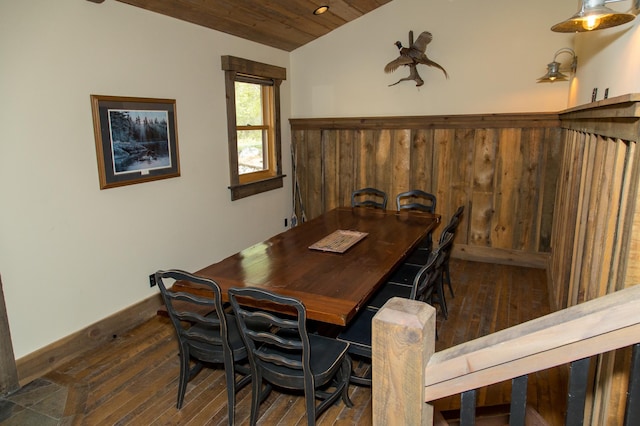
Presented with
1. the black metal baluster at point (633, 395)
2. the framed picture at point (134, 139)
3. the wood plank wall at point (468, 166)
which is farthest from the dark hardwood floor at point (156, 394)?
the black metal baluster at point (633, 395)

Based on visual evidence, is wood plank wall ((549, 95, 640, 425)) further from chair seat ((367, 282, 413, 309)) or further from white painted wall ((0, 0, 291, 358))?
white painted wall ((0, 0, 291, 358))

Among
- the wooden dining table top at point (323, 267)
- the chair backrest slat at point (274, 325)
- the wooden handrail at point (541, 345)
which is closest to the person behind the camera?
the wooden handrail at point (541, 345)

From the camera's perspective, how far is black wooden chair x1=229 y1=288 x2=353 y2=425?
6.20ft

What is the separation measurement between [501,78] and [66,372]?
484 centimetres

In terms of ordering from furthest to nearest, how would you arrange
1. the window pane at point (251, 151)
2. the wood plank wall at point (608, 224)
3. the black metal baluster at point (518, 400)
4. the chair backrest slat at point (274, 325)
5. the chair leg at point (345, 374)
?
the window pane at point (251, 151) < the chair leg at point (345, 374) < the chair backrest slat at point (274, 325) < the wood plank wall at point (608, 224) < the black metal baluster at point (518, 400)

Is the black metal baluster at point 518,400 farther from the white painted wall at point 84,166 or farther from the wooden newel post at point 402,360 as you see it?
the white painted wall at point 84,166

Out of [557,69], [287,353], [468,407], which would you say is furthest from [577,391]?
[557,69]

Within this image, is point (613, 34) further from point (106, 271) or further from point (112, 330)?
point (112, 330)

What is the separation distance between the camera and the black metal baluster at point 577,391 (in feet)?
2.40

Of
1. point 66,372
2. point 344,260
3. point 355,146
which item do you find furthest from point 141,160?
point 355,146

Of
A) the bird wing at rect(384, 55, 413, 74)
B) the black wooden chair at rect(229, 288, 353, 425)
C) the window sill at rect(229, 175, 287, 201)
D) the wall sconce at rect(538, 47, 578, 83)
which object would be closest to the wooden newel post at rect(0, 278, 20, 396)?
the black wooden chair at rect(229, 288, 353, 425)

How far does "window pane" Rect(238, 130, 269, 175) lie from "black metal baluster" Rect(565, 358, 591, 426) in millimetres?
4375

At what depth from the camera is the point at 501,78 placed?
179 inches

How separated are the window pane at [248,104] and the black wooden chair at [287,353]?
309 centimetres
